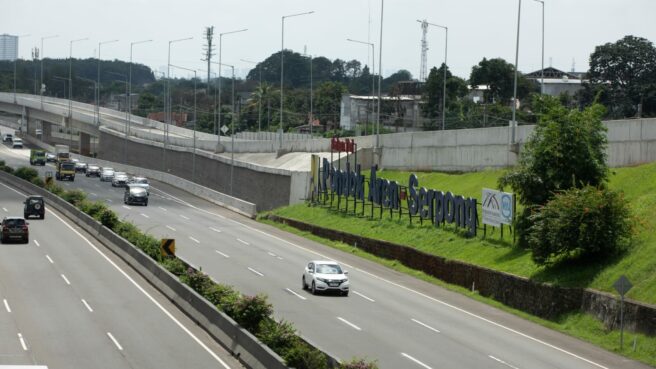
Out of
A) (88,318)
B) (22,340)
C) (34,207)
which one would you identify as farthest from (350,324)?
(34,207)

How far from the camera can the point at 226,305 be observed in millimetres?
32594

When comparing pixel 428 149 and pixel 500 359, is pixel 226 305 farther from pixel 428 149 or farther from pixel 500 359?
pixel 428 149

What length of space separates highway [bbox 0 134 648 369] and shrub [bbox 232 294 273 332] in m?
2.22

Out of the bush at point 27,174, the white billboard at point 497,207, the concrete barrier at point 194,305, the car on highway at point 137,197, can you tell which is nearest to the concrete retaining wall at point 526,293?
the white billboard at point 497,207

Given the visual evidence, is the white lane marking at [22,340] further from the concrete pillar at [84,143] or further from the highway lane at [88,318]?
the concrete pillar at [84,143]

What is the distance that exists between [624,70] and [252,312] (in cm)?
7936

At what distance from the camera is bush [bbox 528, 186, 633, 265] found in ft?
131

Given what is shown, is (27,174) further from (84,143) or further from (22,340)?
(84,143)

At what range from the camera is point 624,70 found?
101000mm

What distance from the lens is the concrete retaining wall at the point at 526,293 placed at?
3475 cm

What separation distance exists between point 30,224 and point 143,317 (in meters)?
34.3

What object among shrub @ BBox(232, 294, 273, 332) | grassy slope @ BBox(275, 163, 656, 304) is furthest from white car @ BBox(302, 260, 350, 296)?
shrub @ BBox(232, 294, 273, 332)

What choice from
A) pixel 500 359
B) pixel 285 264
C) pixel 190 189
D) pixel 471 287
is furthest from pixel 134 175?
pixel 500 359

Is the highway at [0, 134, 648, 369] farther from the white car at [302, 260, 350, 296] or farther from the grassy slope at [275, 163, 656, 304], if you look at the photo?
the grassy slope at [275, 163, 656, 304]
